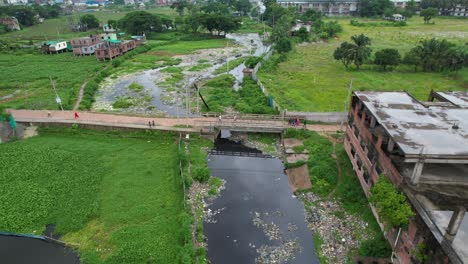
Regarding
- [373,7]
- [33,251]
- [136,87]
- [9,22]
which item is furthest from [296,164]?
[373,7]

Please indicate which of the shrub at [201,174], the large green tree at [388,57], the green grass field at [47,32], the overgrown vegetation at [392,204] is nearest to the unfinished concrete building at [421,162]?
the overgrown vegetation at [392,204]

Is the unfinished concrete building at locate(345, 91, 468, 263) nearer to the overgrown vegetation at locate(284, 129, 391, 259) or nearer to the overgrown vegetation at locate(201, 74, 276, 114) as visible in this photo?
the overgrown vegetation at locate(284, 129, 391, 259)

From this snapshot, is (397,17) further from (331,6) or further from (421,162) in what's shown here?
(421,162)

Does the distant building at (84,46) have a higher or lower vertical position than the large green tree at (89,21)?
lower

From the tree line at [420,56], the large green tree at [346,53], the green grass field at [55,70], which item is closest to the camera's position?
the green grass field at [55,70]

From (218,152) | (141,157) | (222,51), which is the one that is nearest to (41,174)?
(141,157)

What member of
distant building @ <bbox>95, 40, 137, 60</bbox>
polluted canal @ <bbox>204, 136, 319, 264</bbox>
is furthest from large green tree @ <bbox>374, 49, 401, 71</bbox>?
distant building @ <bbox>95, 40, 137, 60</bbox>

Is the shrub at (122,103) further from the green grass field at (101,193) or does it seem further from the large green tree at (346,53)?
the large green tree at (346,53)

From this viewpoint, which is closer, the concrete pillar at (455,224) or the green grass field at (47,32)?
the concrete pillar at (455,224)

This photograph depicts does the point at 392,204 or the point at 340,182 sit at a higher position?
the point at 392,204
